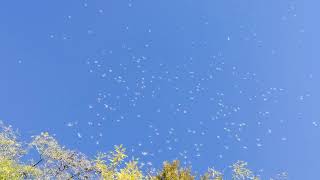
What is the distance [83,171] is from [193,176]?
601 inches

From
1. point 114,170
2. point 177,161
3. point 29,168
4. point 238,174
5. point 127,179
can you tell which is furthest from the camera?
point 29,168

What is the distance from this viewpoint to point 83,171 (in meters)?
38.6

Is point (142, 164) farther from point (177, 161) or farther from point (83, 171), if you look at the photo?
point (83, 171)

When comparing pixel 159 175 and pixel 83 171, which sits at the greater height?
pixel 83 171

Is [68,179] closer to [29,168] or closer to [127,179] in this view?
[29,168]

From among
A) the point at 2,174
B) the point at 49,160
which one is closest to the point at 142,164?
the point at 2,174

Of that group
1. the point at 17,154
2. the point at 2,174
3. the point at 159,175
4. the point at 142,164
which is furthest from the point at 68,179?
the point at 159,175

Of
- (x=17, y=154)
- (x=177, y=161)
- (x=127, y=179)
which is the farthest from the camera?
(x=17, y=154)

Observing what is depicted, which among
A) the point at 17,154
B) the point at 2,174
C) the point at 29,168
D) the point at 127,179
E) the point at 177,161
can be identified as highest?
the point at 17,154

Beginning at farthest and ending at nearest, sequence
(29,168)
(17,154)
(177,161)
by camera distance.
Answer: (17,154) < (29,168) < (177,161)

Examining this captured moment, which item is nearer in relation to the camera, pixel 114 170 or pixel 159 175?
pixel 159 175

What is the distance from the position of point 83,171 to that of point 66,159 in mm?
1677

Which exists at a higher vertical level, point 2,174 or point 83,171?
point 83,171

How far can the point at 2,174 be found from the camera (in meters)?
30.3
